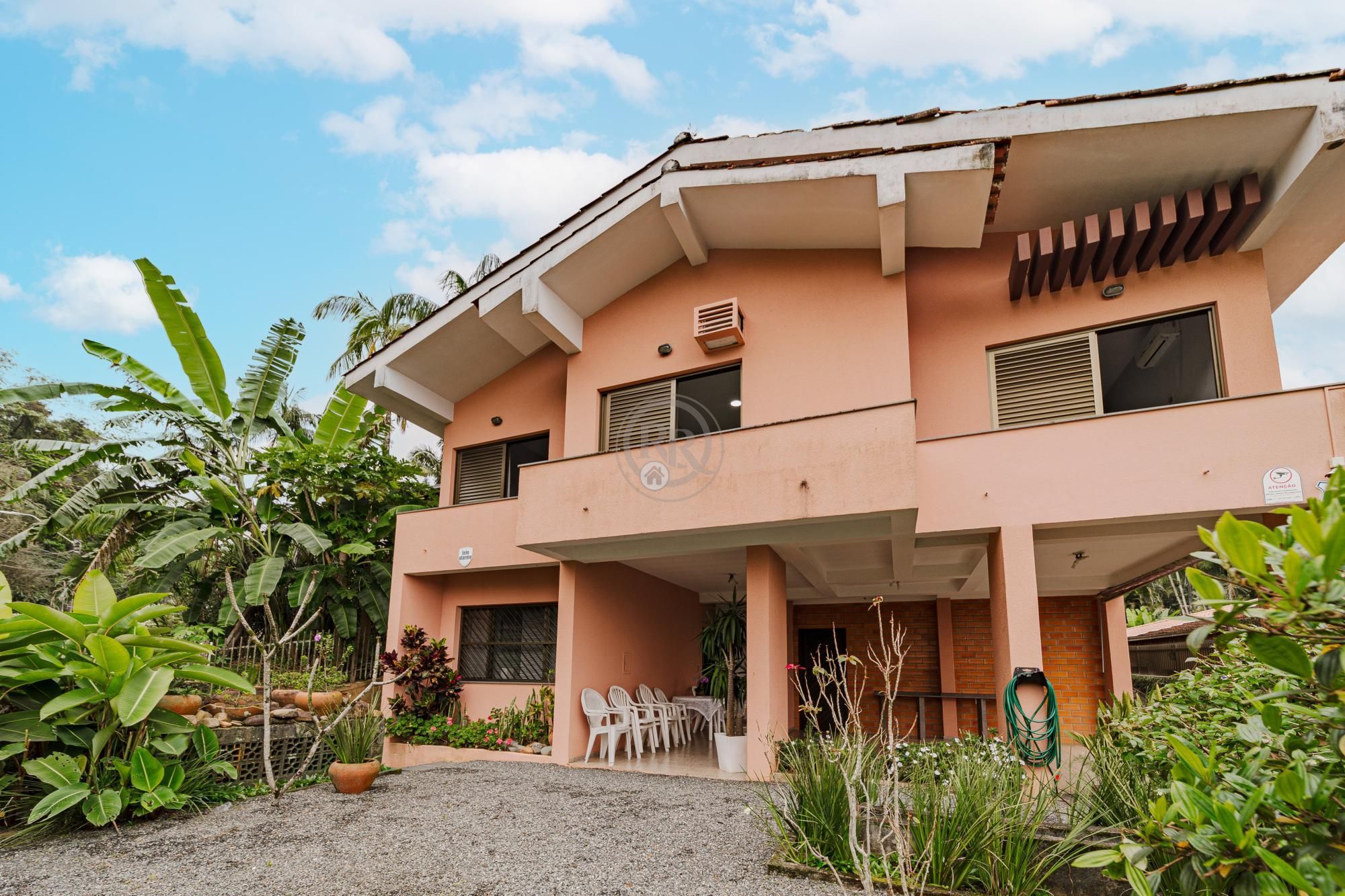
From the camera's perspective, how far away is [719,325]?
9188 millimetres

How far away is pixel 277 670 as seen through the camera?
38.1 ft

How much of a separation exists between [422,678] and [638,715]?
10.6 ft

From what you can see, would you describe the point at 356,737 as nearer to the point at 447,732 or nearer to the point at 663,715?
the point at 447,732

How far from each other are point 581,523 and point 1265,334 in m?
7.50

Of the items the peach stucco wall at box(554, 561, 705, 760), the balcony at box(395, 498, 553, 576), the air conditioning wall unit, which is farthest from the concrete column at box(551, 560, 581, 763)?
the air conditioning wall unit

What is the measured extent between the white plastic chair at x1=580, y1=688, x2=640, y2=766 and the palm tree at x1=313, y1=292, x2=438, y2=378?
519 inches

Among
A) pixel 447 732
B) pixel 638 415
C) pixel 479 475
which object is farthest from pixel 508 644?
pixel 638 415

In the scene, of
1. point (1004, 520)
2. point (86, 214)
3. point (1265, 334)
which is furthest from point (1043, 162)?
point (86, 214)

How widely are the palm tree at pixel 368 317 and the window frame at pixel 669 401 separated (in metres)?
11.4

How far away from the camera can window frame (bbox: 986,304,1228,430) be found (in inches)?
296

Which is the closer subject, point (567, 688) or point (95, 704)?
point (95, 704)

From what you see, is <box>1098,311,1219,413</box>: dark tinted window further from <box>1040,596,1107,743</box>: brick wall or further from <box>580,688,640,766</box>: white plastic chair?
<box>580,688,640,766</box>: white plastic chair

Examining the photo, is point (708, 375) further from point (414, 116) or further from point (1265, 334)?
point (414, 116)

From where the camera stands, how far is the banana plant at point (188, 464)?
10.7 m
